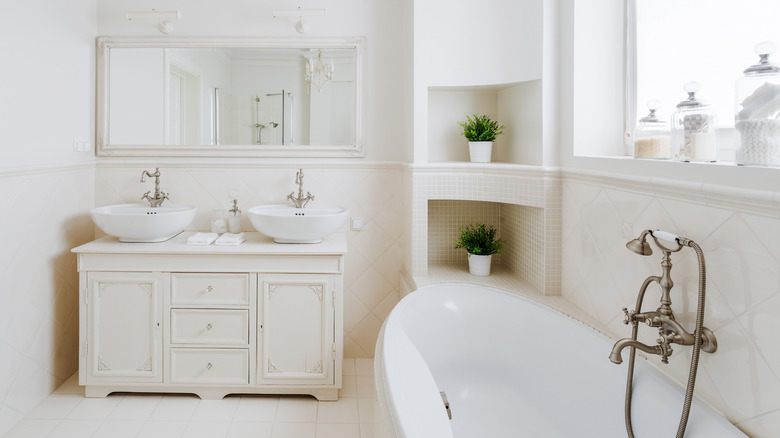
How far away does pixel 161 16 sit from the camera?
2857 mm

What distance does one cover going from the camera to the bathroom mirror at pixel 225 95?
294 centimetres

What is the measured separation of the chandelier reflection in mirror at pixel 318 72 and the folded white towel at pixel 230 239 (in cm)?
102

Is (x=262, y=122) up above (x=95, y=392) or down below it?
above

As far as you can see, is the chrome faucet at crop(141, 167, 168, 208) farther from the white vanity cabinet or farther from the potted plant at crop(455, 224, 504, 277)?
the potted plant at crop(455, 224, 504, 277)

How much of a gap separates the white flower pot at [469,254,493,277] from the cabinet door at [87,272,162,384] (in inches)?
65.1

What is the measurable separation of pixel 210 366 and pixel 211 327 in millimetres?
201

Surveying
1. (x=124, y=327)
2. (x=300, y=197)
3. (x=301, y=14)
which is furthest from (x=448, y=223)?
(x=124, y=327)

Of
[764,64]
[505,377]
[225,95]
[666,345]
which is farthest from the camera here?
[225,95]

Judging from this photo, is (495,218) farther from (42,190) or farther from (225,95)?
(42,190)

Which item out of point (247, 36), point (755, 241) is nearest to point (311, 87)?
point (247, 36)

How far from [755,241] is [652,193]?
44cm

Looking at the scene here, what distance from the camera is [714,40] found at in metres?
1.70

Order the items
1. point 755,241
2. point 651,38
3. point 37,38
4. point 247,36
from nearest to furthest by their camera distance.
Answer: point 755,241, point 651,38, point 37,38, point 247,36

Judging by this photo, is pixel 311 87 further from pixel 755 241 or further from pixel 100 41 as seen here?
pixel 755 241
